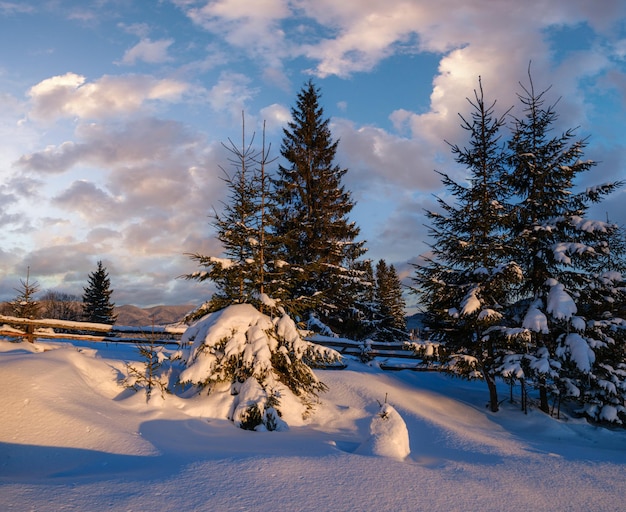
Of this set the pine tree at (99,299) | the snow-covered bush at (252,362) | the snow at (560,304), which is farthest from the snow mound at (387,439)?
the pine tree at (99,299)

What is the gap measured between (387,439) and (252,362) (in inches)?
131

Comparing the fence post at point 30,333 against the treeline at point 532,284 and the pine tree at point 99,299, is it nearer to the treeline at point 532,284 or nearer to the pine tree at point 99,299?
the treeline at point 532,284

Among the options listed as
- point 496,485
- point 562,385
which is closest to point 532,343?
point 562,385

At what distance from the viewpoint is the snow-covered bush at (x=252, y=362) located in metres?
7.70

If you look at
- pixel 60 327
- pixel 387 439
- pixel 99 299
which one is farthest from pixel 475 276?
pixel 99 299

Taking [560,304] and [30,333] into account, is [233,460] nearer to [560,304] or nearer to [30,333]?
[560,304]

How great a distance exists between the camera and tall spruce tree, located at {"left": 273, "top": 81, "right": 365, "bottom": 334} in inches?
792

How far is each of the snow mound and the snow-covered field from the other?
2cm

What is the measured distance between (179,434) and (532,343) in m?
10.1

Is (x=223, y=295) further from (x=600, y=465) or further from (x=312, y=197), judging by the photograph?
(x=312, y=197)

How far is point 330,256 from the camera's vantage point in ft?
67.1

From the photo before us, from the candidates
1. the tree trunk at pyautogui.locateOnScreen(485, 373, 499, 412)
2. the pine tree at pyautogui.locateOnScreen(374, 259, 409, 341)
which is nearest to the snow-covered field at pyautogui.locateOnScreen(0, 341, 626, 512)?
the tree trunk at pyautogui.locateOnScreen(485, 373, 499, 412)

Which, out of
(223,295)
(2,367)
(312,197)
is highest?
(312,197)

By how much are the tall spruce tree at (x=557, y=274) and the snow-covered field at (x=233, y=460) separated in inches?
91.3
